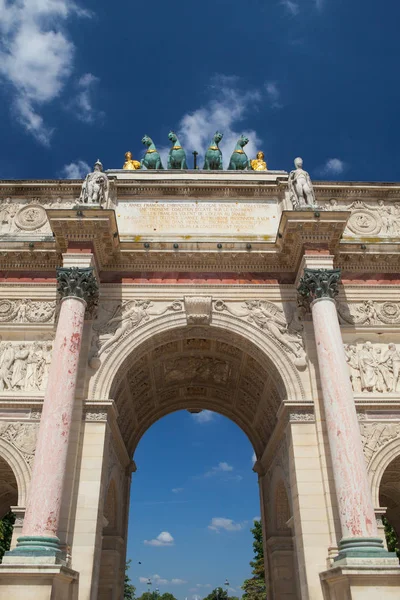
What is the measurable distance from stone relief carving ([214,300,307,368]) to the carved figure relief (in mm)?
2144

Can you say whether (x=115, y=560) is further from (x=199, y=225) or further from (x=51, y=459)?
(x=199, y=225)

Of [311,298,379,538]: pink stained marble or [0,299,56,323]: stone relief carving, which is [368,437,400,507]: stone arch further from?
[0,299,56,323]: stone relief carving

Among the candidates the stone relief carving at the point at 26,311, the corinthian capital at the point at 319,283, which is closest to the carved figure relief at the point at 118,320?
the stone relief carving at the point at 26,311

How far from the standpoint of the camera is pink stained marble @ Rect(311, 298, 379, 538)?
12.8 meters

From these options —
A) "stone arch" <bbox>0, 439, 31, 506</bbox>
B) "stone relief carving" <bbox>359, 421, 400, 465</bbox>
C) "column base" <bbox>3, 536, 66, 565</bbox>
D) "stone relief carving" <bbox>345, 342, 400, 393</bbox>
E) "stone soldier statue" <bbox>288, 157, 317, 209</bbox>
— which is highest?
"stone soldier statue" <bbox>288, 157, 317, 209</bbox>

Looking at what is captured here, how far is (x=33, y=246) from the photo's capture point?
17703 millimetres

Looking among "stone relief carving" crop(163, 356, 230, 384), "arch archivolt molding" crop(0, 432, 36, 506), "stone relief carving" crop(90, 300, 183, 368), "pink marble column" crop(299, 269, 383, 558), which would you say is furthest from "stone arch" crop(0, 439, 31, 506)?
"pink marble column" crop(299, 269, 383, 558)

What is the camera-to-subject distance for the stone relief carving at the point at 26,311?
17.2 meters

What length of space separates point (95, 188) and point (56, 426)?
27.1 feet

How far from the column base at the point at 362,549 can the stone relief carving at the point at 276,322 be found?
18.1 feet

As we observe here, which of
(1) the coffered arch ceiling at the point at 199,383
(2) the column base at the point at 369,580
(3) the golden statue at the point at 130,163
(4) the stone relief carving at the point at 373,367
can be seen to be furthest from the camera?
(3) the golden statue at the point at 130,163

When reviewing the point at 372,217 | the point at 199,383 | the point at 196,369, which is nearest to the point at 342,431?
the point at 196,369

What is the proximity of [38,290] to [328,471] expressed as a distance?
1089 centimetres

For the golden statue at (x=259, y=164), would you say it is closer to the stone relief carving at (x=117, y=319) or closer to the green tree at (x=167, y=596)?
the stone relief carving at (x=117, y=319)
